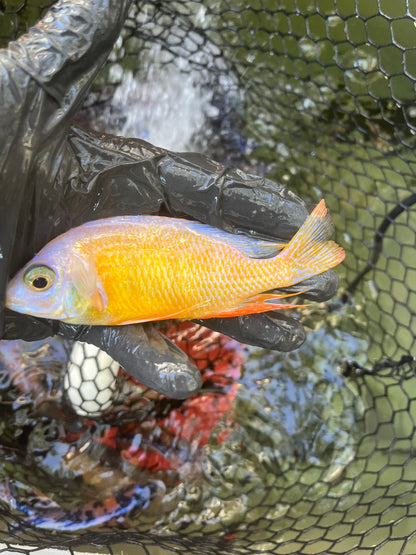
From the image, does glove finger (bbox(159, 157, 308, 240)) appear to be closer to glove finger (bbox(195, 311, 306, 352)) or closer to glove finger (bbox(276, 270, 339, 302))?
glove finger (bbox(276, 270, 339, 302))

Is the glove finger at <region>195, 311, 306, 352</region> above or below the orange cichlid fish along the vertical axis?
below

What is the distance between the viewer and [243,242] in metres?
1.15

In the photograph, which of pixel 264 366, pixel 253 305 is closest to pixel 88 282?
pixel 253 305

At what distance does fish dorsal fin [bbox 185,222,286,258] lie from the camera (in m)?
1.11

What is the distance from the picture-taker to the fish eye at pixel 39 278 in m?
1.02

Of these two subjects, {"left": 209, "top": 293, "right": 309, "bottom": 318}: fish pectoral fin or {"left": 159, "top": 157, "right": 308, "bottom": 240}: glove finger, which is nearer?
{"left": 209, "top": 293, "right": 309, "bottom": 318}: fish pectoral fin

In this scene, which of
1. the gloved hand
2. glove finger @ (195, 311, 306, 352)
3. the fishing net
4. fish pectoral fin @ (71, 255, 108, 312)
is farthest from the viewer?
the fishing net

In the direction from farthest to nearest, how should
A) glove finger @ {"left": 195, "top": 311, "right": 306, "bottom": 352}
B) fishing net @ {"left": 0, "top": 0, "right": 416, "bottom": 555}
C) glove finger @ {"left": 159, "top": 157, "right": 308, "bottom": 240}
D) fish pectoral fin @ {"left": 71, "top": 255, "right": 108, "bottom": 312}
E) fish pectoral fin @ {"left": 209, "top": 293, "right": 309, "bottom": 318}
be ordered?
fishing net @ {"left": 0, "top": 0, "right": 416, "bottom": 555}
glove finger @ {"left": 195, "top": 311, "right": 306, "bottom": 352}
glove finger @ {"left": 159, "top": 157, "right": 308, "bottom": 240}
fish pectoral fin @ {"left": 209, "top": 293, "right": 309, "bottom": 318}
fish pectoral fin @ {"left": 71, "top": 255, "right": 108, "bottom": 312}

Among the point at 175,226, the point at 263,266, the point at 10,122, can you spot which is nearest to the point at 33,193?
the point at 10,122

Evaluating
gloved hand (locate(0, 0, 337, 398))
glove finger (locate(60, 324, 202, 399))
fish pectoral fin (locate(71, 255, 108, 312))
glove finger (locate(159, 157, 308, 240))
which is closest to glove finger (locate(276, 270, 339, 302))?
gloved hand (locate(0, 0, 337, 398))

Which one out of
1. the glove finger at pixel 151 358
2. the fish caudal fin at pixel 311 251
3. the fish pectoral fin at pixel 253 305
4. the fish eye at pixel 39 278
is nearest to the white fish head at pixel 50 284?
the fish eye at pixel 39 278

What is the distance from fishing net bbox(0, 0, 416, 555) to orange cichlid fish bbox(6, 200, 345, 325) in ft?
2.03

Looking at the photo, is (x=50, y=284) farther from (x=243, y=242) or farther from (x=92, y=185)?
(x=243, y=242)

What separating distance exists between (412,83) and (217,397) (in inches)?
61.4
